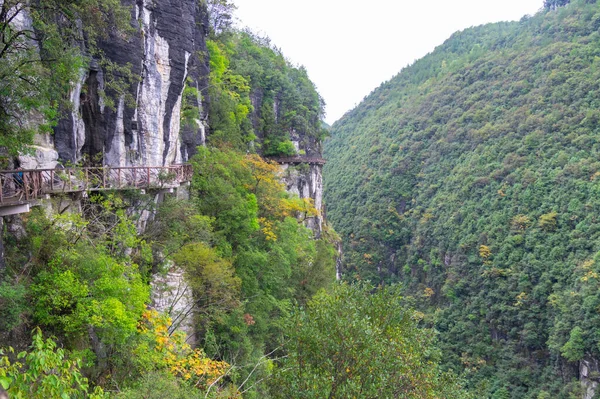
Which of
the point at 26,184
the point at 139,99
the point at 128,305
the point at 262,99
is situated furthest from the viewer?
the point at 262,99

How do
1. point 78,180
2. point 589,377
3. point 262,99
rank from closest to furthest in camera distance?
point 78,180, point 589,377, point 262,99

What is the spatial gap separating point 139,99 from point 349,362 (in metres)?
11.9

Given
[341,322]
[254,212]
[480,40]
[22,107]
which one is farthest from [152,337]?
[480,40]

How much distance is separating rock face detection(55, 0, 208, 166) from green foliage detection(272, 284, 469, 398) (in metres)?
8.15

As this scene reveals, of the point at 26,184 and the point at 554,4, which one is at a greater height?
the point at 554,4

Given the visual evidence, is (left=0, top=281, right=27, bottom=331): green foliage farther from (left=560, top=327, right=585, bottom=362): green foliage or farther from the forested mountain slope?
(left=560, top=327, right=585, bottom=362): green foliage

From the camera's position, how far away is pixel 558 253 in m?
45.5

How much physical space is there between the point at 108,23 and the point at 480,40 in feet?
443

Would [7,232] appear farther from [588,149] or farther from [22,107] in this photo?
[588,149]

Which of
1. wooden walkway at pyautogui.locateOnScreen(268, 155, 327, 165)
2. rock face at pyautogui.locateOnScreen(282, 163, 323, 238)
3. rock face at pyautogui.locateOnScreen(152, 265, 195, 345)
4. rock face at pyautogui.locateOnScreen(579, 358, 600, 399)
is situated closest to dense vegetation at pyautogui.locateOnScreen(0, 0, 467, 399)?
rock face at pyautogui.locateOnScreen(152, 265, 195, 345)

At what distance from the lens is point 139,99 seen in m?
15.2

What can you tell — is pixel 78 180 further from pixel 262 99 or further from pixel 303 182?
pixel 303 182

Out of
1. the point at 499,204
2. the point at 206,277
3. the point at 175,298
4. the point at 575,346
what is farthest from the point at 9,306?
the point at 499,204

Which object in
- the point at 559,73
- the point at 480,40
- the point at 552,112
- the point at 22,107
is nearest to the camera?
the point at 22,107
